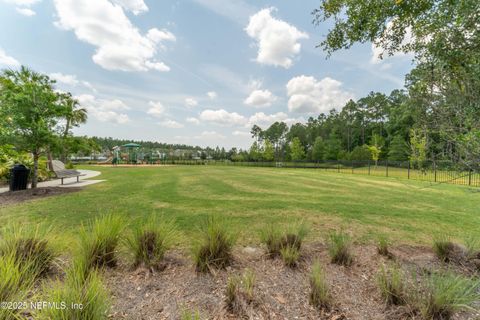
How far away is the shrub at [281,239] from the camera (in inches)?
122

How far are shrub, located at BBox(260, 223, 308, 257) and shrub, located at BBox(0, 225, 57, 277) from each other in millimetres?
2811

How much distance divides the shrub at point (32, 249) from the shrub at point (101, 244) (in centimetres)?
40

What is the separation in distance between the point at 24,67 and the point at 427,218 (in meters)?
15.1

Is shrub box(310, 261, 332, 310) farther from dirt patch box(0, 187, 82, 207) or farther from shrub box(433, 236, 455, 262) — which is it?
dirt patch box(0, 187, 82, 207)

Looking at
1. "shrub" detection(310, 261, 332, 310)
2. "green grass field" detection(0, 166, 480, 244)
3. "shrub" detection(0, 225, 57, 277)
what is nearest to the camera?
"shrub" detection(310, 261, 332, 310)

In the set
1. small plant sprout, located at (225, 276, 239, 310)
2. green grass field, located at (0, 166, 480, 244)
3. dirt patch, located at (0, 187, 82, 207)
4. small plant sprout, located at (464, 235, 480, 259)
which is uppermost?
small plant sprout, located at (464, 235, 480, 259)

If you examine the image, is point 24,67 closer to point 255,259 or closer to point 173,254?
point 173,254

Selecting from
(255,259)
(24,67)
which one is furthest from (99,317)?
(24,67)

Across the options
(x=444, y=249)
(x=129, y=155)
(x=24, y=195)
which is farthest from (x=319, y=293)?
(x=129, y=155)

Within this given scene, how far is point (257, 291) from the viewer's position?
2.29 metres

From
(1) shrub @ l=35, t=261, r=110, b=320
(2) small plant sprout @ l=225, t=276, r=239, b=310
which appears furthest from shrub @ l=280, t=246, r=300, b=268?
(1) shrub @ l=35, t=261, r=110, b=320

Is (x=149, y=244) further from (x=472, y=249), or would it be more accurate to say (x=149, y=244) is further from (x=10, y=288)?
(x=472, y=249)

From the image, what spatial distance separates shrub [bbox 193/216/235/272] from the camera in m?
2.67

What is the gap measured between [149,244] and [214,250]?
3.04 ft
